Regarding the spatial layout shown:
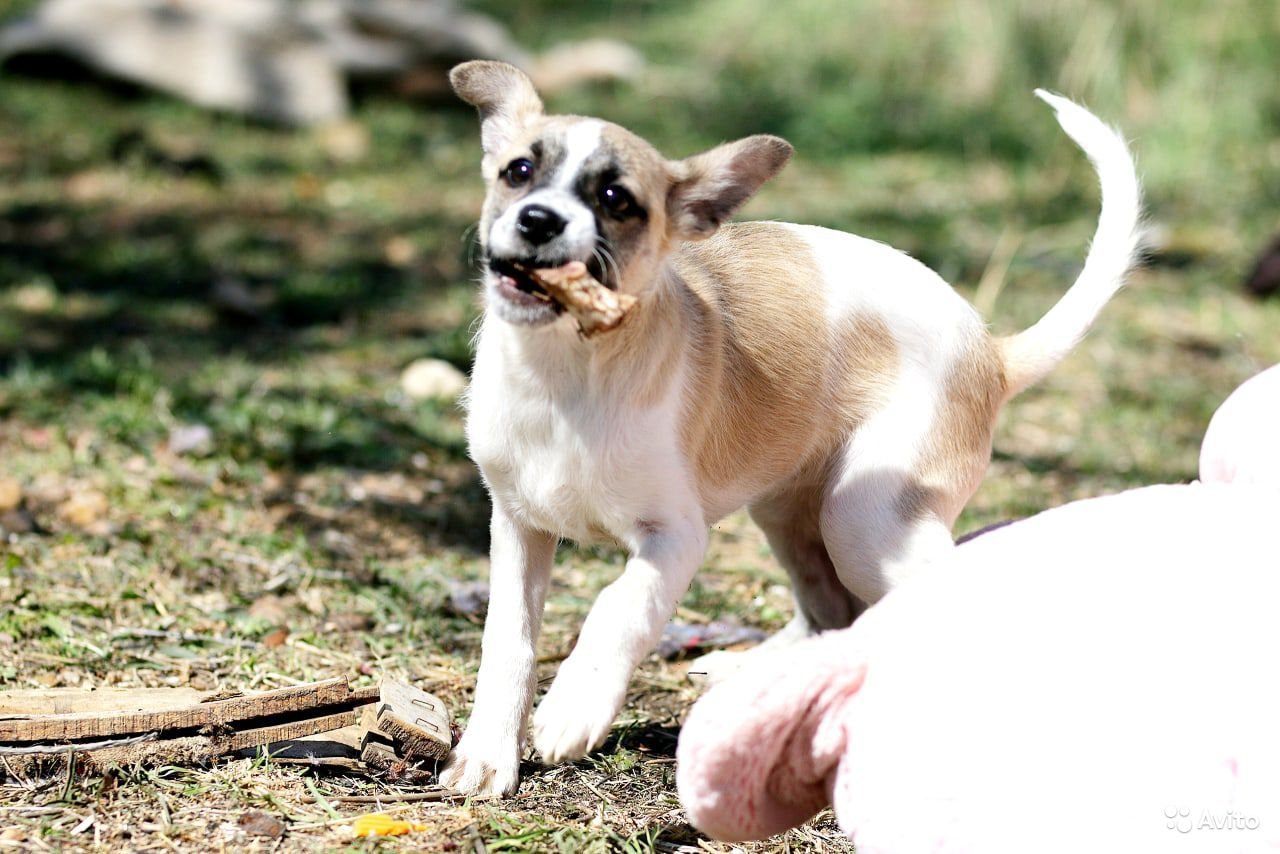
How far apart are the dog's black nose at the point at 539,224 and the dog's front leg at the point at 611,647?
0.74 metres

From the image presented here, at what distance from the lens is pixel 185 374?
5789 mm

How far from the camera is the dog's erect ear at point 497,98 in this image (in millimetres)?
3621

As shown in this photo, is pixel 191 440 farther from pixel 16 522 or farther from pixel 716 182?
pixel 716 182

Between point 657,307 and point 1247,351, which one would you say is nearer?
point 657,307

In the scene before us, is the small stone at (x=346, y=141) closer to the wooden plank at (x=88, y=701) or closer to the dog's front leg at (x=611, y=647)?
the wooden plank at (x=88, y=701)

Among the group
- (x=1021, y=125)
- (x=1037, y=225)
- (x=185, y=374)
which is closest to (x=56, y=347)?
(x=185, y=374)

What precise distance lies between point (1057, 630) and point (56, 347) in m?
4.90

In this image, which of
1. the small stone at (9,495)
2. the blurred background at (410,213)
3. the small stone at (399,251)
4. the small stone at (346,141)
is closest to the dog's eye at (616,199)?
the blurred background at (410,213)

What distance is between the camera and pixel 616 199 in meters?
3.24

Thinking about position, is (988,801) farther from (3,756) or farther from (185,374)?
(185,374)

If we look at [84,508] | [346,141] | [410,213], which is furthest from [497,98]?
[346,141]

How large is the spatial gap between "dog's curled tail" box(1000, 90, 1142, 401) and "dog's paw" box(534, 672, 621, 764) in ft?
5.46

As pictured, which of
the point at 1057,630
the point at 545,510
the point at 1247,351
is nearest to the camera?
the point at 1057,630

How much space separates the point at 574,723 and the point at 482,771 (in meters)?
0.38
